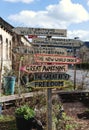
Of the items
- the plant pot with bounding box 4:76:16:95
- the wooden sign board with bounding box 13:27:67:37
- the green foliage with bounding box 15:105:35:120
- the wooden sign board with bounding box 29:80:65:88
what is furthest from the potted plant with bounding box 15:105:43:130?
the plant pot with bounding box 4:76:16:95

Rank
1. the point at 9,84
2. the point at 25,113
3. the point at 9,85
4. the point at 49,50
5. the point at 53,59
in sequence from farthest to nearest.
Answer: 1. the point at 9,84
2. the point at 9,85
3. the point at 25,113
4. the point at 49,50
5. the point at 53,59

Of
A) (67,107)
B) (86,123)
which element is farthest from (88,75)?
(86,123)

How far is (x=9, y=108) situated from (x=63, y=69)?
613cm

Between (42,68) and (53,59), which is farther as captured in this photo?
(53,59)

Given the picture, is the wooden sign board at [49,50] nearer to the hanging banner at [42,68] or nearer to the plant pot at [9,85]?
the hanging banner at [42,68]

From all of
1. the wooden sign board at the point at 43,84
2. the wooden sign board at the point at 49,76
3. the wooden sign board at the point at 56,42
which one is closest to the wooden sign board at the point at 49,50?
the wooden sign board at the point at 56,42

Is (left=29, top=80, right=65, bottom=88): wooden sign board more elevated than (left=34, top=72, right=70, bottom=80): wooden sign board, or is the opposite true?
(left=34, top=72, right=70, bottom=80): wooden sign board

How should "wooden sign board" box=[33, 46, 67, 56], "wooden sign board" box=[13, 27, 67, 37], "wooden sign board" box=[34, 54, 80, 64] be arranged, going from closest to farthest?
1. "wooden sign board" box=[34, 54, 80, 64]
2. "wooden sign board" box=[33, 46, 67, 56]
3. "wooden sign board" box=[13, 27, 67, 37]

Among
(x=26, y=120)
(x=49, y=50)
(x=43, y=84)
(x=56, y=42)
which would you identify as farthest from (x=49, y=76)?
(x=26, y=120)

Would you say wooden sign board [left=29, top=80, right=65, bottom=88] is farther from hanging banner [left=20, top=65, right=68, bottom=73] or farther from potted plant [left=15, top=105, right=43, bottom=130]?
potted plant [left=15, top=105, right=43, bottom=130]

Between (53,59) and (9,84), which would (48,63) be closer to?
(53,59)

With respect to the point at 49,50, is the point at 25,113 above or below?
below

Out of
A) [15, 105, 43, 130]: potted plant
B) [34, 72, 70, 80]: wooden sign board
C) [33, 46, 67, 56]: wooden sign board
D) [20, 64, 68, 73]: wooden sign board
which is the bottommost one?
[15, 105, 43, 130]: potted plant

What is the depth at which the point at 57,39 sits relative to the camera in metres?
8.50
